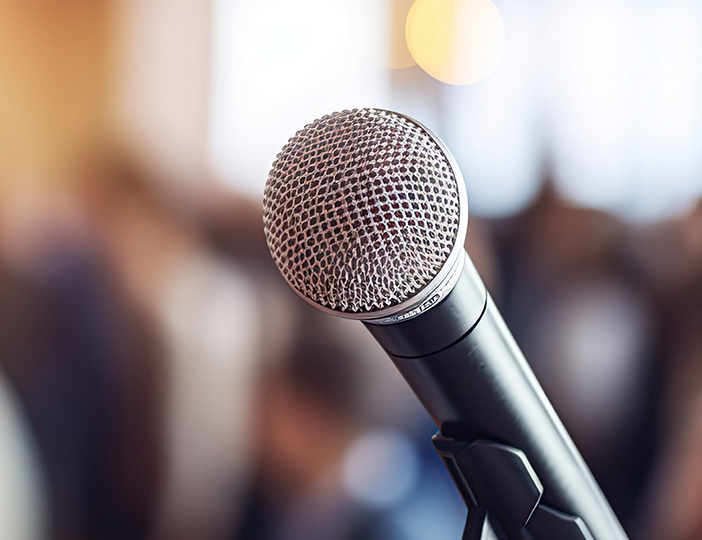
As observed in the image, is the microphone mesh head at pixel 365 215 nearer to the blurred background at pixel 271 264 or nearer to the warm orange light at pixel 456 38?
the blurred background at pixel 271 264

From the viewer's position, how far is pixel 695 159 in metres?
0.96

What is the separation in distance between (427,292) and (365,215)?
5cm

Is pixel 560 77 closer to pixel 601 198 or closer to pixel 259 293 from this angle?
pixel 601 198

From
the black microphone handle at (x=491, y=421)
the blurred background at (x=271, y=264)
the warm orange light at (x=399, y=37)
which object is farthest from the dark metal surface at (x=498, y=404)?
the warm orange light at (x=399, y=37)

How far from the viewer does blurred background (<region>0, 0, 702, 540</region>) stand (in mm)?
770

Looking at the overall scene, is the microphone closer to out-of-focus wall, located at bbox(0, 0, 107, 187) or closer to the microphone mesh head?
the microphone mesh head

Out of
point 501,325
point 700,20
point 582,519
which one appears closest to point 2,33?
point 501,325

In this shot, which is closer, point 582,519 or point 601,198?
point 582,519

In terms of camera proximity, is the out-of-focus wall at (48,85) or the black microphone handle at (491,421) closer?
the black microphone handle at (491,421)

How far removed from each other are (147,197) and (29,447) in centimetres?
44

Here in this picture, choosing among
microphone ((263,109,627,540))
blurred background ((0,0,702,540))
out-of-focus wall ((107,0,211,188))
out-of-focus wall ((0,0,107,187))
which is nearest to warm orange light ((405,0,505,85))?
blurred background ((0,0,702,540))

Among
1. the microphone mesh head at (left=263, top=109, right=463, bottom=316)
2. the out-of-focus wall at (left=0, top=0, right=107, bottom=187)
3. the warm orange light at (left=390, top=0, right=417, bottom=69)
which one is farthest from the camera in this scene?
the warm orange light at (left=390, top=0, right=417, bottom=69)

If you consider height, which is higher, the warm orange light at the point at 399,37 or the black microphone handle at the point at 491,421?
the warm orange light at the point at 399,37

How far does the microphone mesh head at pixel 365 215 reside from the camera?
0.80ft
